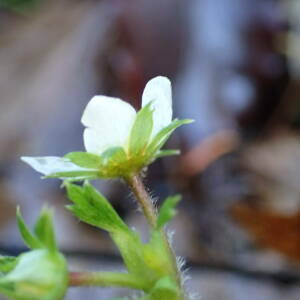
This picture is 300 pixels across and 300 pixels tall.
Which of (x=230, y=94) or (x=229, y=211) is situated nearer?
(x=229, y=211)

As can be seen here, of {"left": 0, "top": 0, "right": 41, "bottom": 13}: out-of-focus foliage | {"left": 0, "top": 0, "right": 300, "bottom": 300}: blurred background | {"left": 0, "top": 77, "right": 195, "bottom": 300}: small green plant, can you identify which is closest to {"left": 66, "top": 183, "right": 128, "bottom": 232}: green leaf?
{"left": 0, "top": 77, "right": 195, "bottom": 300}: small green plant

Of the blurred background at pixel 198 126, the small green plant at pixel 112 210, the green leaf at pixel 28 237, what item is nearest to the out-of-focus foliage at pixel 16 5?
the blurred background at pixel 198 126

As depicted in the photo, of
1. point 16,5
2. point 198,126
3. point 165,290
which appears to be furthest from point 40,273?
point 16,5

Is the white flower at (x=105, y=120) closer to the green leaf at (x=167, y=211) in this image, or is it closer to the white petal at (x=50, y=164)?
the white petal at (x=50, y=164)

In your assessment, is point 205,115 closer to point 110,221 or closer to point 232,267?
point 232,267

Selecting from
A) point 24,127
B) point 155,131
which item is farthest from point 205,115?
point 155,131

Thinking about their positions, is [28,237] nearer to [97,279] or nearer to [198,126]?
[97,279]
